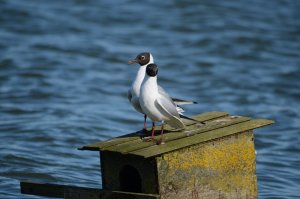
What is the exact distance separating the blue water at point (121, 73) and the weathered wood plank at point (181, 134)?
1.97 metres

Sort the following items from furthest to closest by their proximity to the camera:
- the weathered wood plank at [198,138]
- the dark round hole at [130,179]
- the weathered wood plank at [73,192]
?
the dark round hole at [130,179] < the weathered wood plank at [73,192] < the weathered wood plank at [198,138]

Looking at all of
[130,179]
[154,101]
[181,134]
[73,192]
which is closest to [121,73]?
[130,179]

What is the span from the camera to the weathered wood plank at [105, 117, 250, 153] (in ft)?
20.7

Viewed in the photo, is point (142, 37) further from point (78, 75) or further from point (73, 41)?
point (78, 75)

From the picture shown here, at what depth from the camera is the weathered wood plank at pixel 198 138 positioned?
241 inches

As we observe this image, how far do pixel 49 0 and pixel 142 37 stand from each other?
309 centimetres

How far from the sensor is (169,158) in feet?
20.6

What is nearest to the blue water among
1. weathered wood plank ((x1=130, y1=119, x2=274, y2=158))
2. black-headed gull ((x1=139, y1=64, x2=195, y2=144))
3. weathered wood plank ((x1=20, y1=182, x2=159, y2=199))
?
weathered wood plank ((x1=20, y1=182, x2=159, y2=199))

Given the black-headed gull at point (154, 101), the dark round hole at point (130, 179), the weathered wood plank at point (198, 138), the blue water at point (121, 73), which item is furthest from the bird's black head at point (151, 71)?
the blue water at point (121, 73)

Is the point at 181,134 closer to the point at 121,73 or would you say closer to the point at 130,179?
the point at 130,179

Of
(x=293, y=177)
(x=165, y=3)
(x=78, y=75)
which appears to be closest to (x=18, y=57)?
(x=78, y=75)

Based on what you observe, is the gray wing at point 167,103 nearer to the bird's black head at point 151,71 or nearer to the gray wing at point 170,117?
the gray wing at point 170,117

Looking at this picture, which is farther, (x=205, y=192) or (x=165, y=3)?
(x=165, y=3)

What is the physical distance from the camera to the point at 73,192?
6.47 metres
